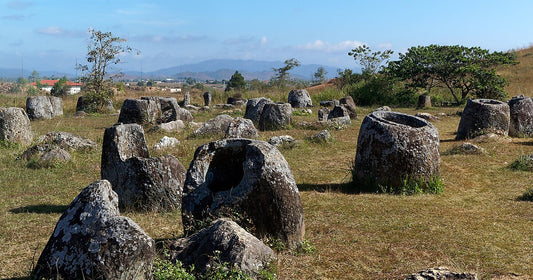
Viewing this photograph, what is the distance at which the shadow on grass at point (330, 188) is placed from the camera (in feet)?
35.3

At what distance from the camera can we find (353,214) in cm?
891

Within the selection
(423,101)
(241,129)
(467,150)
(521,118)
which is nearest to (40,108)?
(241,129)

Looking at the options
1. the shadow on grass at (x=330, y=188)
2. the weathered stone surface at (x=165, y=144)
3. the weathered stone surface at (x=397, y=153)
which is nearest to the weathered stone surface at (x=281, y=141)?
the weathered stone surface at (x=165, y=144)

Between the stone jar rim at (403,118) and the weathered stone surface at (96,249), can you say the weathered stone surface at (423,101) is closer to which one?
the stone jar rim at (403,118)

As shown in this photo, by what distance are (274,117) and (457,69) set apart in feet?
53.2

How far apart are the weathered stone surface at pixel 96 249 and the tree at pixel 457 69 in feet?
96.0

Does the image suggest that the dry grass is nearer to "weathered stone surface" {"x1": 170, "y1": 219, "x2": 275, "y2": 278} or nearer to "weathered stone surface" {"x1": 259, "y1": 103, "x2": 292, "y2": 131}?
"weathered stone surface" {"x1": 170, "y1": 219, "x2": 275, "y2": 278}

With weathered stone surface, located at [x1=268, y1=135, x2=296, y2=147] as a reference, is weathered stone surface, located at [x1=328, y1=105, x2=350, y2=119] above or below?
above

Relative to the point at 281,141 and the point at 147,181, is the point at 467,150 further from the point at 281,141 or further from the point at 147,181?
the point at 147,181

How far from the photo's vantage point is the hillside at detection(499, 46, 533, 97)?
35.5 meters

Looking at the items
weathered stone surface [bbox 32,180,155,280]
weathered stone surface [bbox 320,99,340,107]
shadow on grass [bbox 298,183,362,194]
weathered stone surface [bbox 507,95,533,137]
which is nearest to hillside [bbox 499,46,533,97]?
weathered stone surface [bbox 320,99,340,107]

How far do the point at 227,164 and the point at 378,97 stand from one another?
27.4 metres

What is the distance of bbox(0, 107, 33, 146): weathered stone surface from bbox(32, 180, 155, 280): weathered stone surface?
42.0 ft

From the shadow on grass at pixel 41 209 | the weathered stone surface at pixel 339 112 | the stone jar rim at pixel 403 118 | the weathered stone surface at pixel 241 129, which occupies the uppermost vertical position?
the stone jar rim at pixel 403 118
